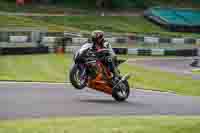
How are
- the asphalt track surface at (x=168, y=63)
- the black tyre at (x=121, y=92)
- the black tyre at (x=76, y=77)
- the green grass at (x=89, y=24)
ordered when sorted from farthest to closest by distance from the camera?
the green grass at (x=89, y=24) < the asphalt track surface at (x=168, y=63) < the black tyre at (x=121, y=92) < the black tyre at (x=76, y=77)

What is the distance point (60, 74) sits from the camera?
18641mm

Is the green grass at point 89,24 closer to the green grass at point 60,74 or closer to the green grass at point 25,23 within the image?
the green grass at point 25,23

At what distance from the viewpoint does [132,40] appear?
32656mm

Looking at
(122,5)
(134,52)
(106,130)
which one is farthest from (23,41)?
(122,5)

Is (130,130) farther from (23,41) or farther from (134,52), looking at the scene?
(134,52)

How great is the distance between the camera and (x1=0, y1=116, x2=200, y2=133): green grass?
8.08 metres

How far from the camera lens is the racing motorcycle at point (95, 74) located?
12.5 meters

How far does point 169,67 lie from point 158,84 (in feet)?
25.7

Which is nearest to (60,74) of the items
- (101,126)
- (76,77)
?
(76,77)

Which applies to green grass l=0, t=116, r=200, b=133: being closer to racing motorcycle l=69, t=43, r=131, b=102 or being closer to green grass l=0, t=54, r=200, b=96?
racing motorcycle l=69, t=43, r=131, b=102

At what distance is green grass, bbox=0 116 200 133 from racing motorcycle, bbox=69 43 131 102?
3079 mm

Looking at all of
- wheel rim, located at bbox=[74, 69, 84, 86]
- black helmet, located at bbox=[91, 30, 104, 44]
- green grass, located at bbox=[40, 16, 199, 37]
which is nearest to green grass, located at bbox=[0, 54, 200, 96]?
black helmet, located at bbox=[91, 30, 104, 44]

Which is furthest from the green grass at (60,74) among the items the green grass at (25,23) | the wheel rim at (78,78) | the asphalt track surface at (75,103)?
the green grass at (25,23)

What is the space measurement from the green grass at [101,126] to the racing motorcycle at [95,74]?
10.1ft
